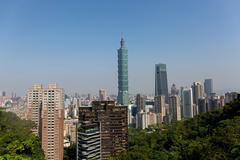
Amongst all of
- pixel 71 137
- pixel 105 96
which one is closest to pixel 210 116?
pixel 71 137

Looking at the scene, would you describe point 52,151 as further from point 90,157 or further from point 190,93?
point 190,93

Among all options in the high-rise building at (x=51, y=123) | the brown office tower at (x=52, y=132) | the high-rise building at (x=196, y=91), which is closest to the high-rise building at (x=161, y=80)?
the high-rise building at (x=196, y=91)

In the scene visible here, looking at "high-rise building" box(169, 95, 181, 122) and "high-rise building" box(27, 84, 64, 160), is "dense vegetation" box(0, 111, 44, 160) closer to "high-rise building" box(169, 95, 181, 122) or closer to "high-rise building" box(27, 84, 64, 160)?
"high-rise building" box(27, 84, 64, 160)

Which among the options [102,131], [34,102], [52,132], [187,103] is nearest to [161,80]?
[187,103]

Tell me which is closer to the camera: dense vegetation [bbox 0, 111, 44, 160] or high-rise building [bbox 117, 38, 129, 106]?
dense vegetation [bbox 0, 111, 44, 160]

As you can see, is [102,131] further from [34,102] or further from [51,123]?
[34,102]

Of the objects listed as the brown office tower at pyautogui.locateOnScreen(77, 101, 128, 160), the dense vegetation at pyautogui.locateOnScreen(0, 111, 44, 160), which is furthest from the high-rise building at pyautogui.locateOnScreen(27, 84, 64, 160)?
the dense vegetation at pyautogui.locateOnScreen(0, 111, 44, 160)

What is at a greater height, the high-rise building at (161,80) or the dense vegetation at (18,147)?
the high-rise building at (161,80)

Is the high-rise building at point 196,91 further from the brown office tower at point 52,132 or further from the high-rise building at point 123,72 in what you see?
the brown office tower at point 52,132
